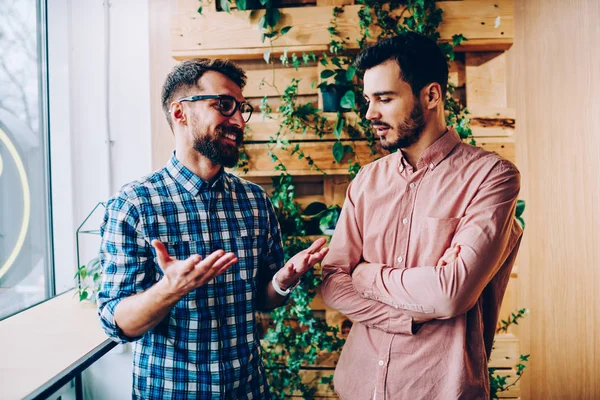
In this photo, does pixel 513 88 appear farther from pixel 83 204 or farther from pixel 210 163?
pixel 83 204

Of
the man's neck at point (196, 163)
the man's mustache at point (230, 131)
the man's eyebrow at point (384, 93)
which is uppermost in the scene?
the man's eyebrow at point (384, 93)

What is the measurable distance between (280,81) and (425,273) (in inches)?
56.5

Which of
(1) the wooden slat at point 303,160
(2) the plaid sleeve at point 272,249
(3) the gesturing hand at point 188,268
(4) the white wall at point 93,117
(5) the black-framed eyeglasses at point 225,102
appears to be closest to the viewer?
(3) the gesturing hand at point 188,268

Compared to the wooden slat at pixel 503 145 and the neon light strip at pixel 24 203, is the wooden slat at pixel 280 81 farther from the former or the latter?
the neon light strip at pixel 24 203

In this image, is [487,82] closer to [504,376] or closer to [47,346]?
[504,376]

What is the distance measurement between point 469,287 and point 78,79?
247 centimetres

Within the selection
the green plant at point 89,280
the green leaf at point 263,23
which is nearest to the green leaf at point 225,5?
the green leaf at point 263,23

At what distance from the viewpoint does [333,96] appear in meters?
2.26

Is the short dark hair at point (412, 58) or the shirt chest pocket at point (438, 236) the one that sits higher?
the short dark hair at point (412, 58)

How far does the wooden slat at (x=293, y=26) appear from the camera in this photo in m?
2.21

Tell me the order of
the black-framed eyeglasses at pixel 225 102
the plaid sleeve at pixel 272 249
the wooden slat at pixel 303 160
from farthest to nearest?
the wooden slat at pixel 303 160 < the plaid sleeve at pixel 272 249 < the black-framed eyeglasses at pixel 225 102

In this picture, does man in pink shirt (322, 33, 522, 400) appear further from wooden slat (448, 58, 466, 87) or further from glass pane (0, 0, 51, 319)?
glass pane (0, 0, 51, 319)

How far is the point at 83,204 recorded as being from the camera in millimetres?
2668

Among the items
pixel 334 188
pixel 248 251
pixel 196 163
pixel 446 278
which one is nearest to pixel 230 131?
pixel 196 163
